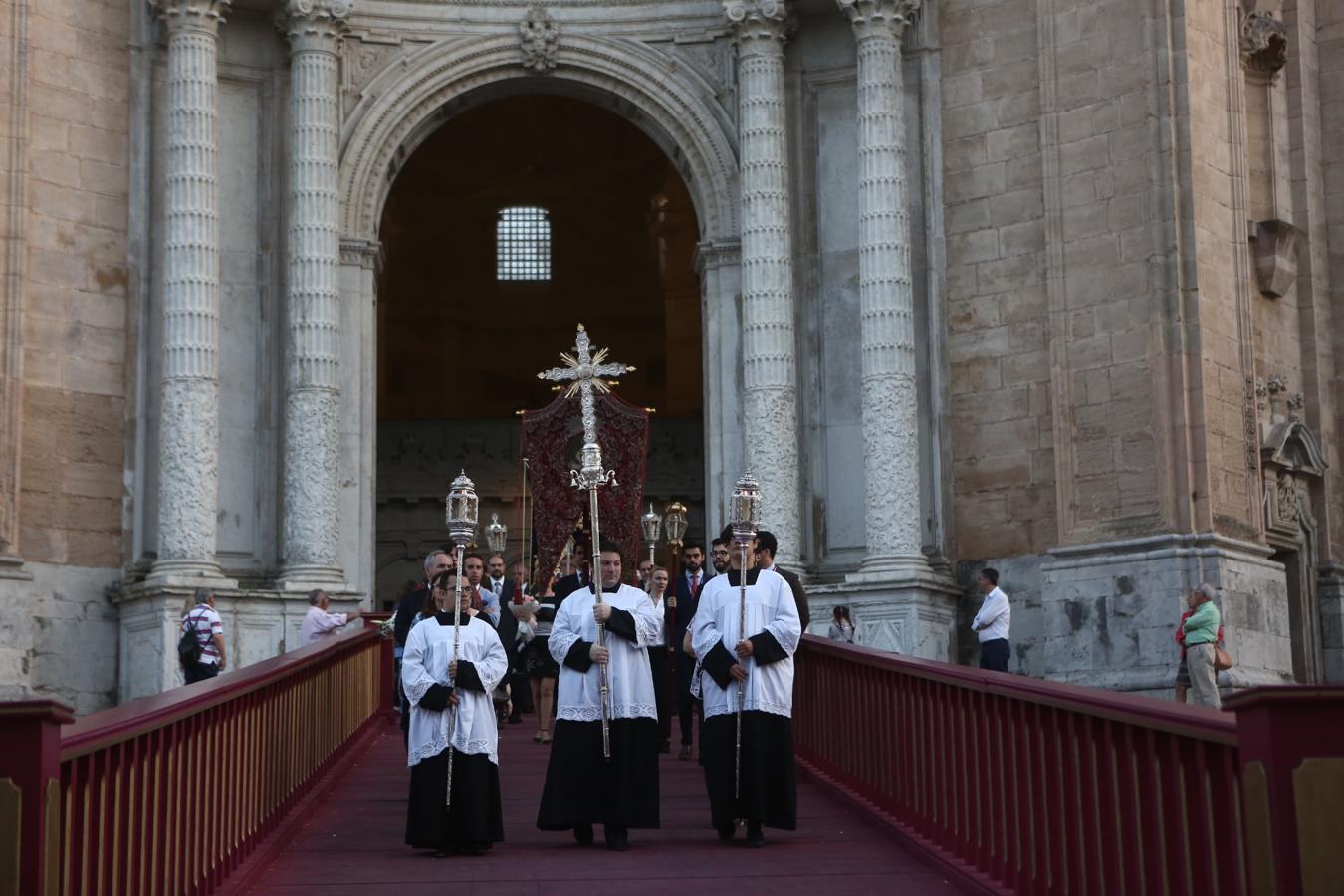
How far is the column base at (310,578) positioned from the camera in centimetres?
2595

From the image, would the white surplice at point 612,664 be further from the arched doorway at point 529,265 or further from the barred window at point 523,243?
the barred window at point 523,243

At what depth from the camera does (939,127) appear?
27719 mm

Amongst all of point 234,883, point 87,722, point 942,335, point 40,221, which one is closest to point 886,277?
point 942,335

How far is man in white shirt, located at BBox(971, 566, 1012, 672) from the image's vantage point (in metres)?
21.7

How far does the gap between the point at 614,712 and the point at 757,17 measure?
1591 centimetres

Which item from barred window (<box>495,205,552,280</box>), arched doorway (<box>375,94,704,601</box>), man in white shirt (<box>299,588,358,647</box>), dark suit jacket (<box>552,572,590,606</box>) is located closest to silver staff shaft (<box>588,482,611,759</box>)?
dark suit jacket (<box>552,572,590,606</box>)

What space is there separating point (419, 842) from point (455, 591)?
5.28 feet

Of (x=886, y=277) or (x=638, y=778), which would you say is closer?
(x=638, y=778)

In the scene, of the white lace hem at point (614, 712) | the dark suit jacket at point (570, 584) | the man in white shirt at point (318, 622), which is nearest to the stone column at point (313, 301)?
the man in white shirt at point (318, 622)

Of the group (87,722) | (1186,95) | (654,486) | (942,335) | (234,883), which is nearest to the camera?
(87,722)

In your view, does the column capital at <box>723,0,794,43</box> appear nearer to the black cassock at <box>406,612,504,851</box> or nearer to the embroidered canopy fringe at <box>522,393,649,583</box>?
the embroidered canopy fringe at <box>522,393,649,583</box>

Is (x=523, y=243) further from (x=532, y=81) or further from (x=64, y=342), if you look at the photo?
(x=64, y=342)

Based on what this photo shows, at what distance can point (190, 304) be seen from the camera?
1026 inches

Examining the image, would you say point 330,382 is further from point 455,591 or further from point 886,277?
point 455,591
